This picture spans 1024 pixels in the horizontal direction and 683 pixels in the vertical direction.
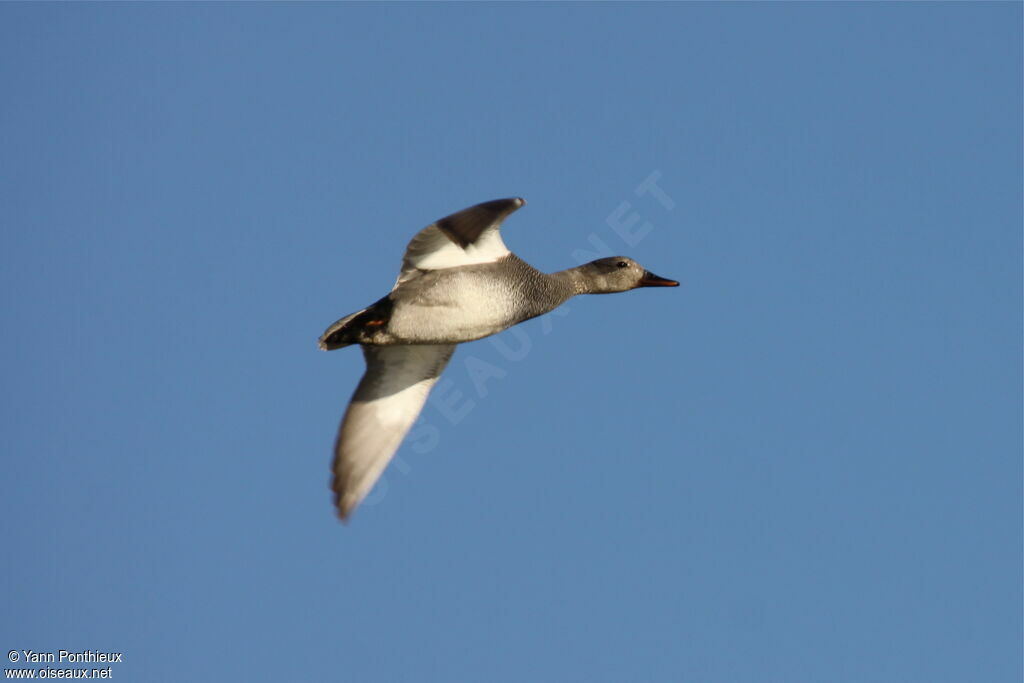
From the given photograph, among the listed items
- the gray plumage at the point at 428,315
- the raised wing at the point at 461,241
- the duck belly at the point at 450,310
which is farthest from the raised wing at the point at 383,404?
the raised wing at the point at 461,241

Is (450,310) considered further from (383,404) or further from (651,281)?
(651,281)

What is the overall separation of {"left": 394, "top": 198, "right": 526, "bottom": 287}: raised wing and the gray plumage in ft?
0.03

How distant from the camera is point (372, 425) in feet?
50.9

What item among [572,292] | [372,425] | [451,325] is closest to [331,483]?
[372,425]

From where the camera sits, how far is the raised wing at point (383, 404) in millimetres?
15312

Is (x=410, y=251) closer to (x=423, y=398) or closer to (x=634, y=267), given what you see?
(x=423, y=398)

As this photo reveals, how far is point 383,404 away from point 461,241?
294 cm

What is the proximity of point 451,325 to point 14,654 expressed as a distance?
19.7 ft

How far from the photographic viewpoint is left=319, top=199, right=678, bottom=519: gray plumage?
14031mm

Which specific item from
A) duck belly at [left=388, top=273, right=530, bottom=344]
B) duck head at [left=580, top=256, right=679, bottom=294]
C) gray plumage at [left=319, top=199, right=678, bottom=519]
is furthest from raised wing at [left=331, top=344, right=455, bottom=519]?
duck head at [left=580, top=256, right=679, bottom=294]

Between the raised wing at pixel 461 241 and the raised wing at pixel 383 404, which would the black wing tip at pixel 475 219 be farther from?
the raised wing at pixel 383 404

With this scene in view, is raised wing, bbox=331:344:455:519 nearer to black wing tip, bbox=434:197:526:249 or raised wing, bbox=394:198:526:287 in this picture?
raised wing, bbox=394:198:526:287

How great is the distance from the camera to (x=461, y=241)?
13.5m

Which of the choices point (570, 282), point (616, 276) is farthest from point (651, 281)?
point (570, 282)
